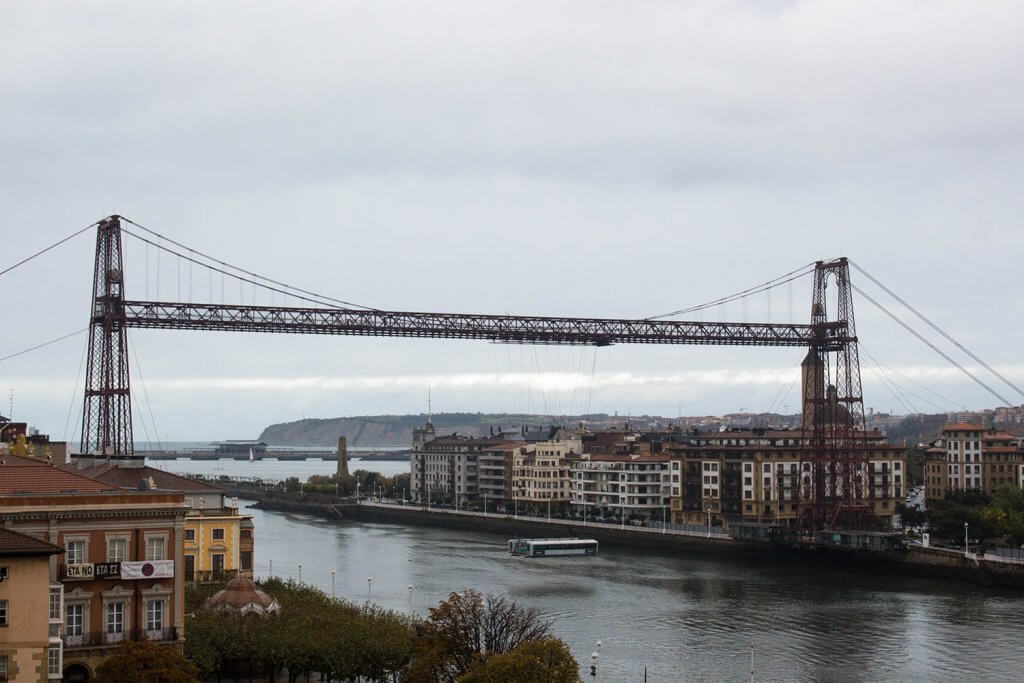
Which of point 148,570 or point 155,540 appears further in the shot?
point 155,540

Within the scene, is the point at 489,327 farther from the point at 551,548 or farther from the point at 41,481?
the point at 41,481

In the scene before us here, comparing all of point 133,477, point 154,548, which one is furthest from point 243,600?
point 154,548

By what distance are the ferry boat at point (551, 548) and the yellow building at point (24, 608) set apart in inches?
1440

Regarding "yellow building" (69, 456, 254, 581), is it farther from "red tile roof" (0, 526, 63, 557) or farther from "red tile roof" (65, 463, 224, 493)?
"red tile roof" (0, 526, 63, 557)

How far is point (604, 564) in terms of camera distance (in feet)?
159

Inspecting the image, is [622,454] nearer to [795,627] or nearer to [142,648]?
[795,627]

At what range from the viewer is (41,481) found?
1855cm

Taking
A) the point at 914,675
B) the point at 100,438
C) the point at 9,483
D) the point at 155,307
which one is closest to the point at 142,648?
the point at 9,483

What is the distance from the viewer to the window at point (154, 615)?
18359mm

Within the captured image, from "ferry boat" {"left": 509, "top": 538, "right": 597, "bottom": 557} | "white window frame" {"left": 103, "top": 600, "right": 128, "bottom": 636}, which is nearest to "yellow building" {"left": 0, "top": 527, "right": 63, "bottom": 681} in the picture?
"white window frame" {"left": 103, "top": 600, "right": 128, "bottom": 636}

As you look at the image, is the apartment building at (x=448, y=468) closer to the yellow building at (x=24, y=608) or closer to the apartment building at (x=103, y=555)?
the apartment building at (x=103, y=555)

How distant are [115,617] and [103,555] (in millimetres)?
890

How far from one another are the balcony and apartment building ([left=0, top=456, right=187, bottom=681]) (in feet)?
0.04

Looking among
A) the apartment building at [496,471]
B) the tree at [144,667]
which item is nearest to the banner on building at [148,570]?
the tree at [144,667]
